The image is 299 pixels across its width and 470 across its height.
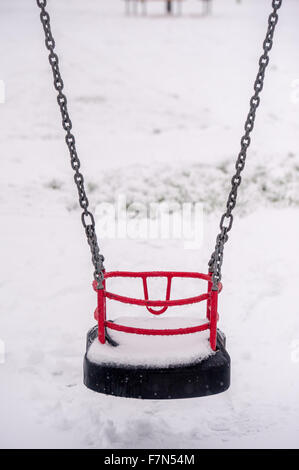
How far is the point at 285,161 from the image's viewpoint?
263 inches

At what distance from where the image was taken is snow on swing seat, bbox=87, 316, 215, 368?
226 centimetres

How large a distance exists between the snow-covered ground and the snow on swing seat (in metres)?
0.47

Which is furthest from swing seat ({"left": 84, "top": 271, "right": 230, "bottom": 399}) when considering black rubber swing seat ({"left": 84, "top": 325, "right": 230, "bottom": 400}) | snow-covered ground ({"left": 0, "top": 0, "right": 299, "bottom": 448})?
snow-covered ground ({"left": 0, "top": 0, "right": 299, "bottom": 448})

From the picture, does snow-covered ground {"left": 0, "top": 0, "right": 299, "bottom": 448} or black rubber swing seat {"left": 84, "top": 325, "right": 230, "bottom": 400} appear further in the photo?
snow-covered ground {"left": 0, "top": 0, "right": 299, "bottom": 448}

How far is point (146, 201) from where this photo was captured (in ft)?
18.4

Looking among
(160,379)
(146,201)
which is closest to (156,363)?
(160,379)

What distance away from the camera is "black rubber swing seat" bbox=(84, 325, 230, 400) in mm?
2217

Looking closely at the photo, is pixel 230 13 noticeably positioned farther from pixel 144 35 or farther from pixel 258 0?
pixel 144 35

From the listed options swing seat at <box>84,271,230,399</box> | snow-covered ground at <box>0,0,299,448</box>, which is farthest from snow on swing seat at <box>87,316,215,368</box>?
snow-covered ground at <box>0,0,299,448</box>

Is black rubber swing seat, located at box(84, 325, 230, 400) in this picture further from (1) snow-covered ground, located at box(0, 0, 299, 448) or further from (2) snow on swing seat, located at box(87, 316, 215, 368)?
(1) snow-covered ground, located at box(0, 0, 299, 448)

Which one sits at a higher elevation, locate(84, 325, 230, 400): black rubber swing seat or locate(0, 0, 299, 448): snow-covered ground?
locate(84, 325, 230, 400): black rubber swing seat

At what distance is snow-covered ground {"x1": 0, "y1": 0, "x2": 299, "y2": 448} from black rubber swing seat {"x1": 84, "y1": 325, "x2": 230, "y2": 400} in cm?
43

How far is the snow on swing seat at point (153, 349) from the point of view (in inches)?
89.1

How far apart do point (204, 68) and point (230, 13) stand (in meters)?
7.33
